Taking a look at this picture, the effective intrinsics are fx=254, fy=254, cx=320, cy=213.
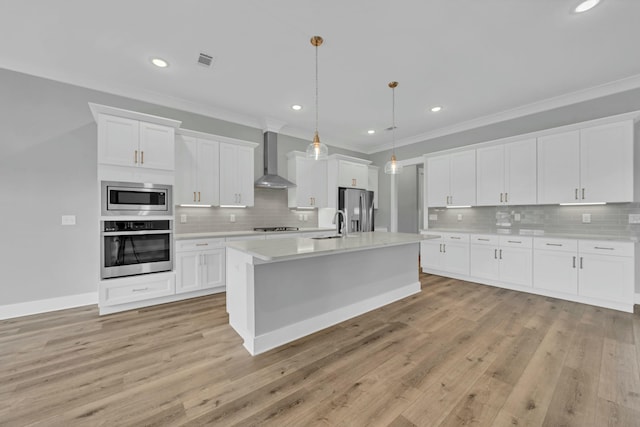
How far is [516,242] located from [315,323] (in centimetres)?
Answer: 342

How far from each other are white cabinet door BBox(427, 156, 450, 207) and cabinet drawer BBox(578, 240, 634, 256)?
200 centimetres

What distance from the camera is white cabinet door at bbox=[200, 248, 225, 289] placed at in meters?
3.66

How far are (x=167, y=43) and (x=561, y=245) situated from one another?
18.0ft

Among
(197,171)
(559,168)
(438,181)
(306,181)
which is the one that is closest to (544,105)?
(559,168)

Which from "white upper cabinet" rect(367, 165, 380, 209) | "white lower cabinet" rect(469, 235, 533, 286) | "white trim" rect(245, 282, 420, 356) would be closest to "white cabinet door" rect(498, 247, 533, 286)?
"white lower cabinet" rect(469, 235, 533, 286)

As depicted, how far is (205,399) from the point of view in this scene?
1650 mm

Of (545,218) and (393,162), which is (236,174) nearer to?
(393,162)

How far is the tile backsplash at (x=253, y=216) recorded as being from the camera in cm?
417

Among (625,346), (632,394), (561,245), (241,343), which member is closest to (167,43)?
(241,343)

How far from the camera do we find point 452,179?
16.0ft


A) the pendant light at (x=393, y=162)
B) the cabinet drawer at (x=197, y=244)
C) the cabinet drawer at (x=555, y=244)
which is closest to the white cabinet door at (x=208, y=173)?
the cabinet drawer at (x=197, y=244)

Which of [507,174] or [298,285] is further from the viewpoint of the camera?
[507,174]

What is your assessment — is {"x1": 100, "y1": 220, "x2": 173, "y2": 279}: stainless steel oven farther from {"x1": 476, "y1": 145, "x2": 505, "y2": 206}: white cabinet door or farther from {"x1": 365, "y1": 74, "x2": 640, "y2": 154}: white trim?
{"x1": 365, "y1": 74, "x2": 640, "y2": 154}: white trim

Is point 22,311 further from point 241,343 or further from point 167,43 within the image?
point 167,43
